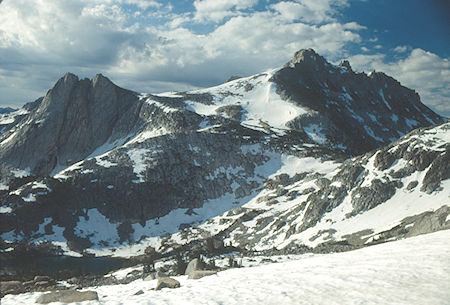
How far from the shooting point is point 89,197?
10725 centimetres

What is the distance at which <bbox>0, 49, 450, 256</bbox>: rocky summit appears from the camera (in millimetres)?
60375

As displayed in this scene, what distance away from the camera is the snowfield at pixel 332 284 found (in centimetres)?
1336

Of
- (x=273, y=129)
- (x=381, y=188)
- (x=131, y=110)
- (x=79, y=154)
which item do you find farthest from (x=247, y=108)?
(x=381, y=188)

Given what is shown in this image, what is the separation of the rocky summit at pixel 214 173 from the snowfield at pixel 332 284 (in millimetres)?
19423

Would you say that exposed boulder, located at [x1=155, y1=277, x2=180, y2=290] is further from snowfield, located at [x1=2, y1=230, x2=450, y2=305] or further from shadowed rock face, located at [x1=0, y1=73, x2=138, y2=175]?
shadowed rock face, located at [x1=0, y1=73, x2=138, y2=175]

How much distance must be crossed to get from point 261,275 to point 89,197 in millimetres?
99630

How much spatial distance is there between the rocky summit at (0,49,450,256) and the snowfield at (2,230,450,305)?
1942 centimetres

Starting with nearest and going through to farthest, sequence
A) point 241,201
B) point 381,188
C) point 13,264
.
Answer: point 381,188 → point 13,264 → point 241,201

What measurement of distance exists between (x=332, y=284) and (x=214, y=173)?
103359 mm

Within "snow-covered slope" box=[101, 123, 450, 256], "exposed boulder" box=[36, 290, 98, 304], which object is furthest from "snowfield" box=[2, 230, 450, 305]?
"snow-covered slope" box=[101, 123, 450, 256]

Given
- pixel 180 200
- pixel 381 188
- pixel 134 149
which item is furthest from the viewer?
pixel 134 149

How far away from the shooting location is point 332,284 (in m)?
15.2

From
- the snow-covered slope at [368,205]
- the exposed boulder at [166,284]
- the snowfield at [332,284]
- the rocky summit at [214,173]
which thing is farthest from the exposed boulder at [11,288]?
the rocky summit at [214,173]

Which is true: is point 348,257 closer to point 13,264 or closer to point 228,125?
point 13,264
